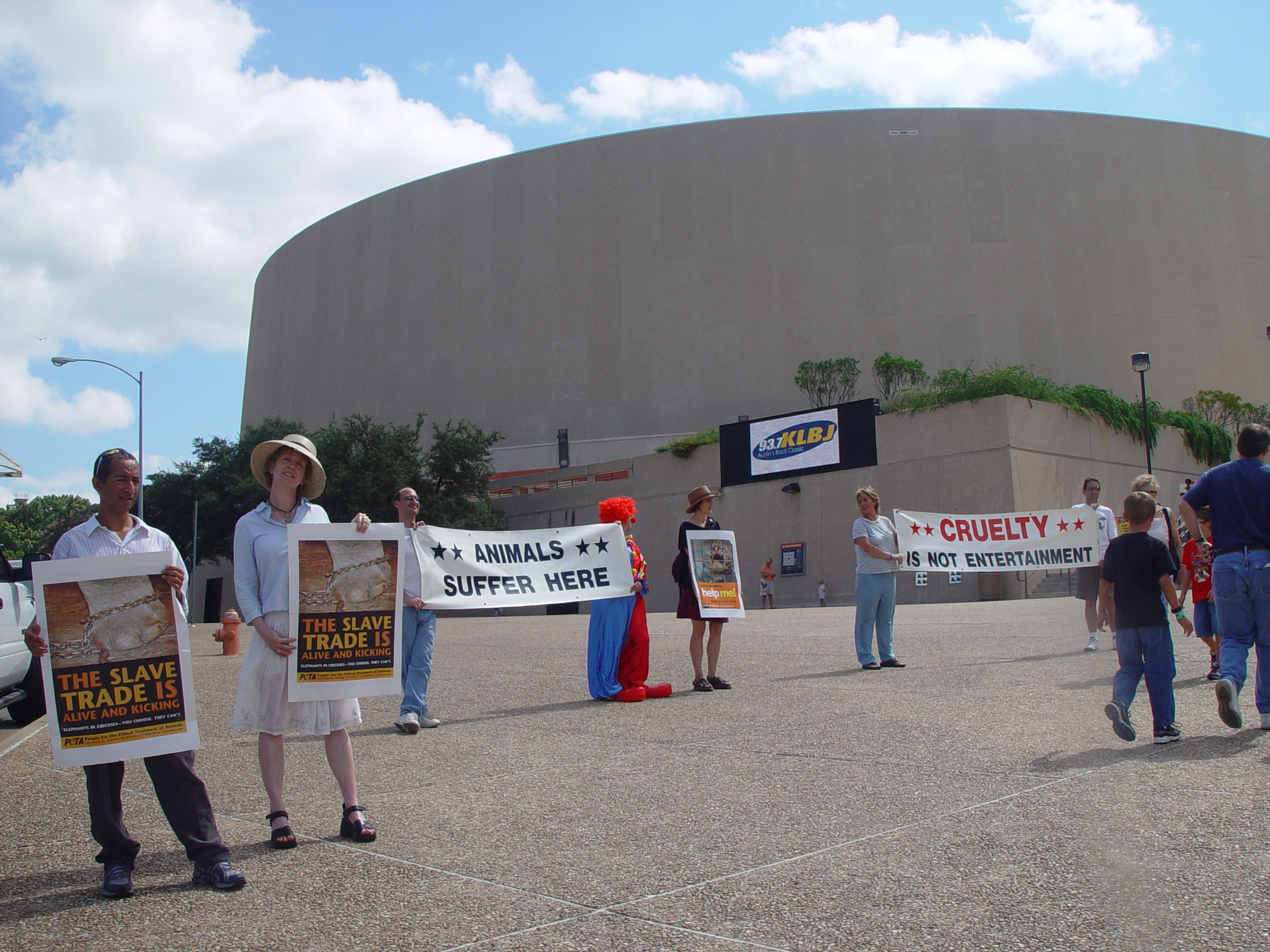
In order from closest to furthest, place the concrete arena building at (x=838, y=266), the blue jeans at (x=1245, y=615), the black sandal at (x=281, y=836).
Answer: the black sandal at (x=281, y=836)
the blue jeans at (x=1245, y=615)
the concrete arena building at (x=838, y=266)

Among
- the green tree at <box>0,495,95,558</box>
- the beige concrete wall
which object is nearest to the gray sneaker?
the beige concrete wall

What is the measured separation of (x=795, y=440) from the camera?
3634 cm

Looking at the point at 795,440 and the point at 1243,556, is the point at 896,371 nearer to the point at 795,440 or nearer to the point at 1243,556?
the point at 795,440

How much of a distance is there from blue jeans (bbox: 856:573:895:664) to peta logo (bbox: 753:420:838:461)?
24794mm

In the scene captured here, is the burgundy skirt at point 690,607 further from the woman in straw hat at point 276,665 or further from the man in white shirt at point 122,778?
the man in white shirt at point 122,778

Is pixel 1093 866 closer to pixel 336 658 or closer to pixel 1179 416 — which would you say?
pixel 336 658

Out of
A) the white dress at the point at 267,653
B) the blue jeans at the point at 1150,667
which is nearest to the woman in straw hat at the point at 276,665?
the white dress at the point at 267,653

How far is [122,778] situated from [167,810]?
0.89 feet

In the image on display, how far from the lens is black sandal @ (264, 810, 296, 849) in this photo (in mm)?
4570

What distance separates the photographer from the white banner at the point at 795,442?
3553 cm

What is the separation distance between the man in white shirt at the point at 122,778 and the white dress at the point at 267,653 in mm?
288

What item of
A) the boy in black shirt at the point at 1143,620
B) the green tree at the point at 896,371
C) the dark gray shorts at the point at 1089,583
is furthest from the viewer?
the green tree at the point at 896,371

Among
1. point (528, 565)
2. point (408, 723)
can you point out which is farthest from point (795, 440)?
point (408, 723)

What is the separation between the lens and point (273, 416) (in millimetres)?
66688
